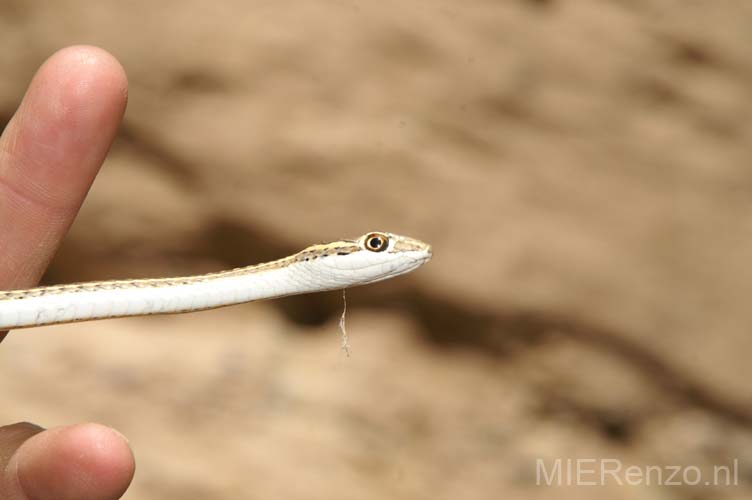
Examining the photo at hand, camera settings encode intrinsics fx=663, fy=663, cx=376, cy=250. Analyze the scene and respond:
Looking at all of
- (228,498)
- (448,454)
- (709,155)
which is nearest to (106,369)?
(228,498)

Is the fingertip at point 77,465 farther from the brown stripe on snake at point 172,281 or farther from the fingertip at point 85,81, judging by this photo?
the fingertip at point 85,81

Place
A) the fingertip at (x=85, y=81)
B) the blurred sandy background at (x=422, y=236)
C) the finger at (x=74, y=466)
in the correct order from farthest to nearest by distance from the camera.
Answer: the blurred sandy background at (x=422, y=236)
the fingertip at (x=85, y=81)
the finger at (x=74, y=466)

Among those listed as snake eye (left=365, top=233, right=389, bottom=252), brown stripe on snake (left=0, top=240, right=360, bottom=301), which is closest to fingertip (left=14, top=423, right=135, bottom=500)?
brown stripe on snake (left=0, top=240, right=360, bottom=301)

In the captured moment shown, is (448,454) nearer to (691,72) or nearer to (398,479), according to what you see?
(398,479)

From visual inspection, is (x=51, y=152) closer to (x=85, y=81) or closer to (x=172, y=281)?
(x=85, y=81)

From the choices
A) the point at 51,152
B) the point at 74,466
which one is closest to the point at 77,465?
the point at 74,466

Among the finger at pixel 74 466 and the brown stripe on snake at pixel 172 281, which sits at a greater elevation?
the brown stripe on snake at pixel 172 281

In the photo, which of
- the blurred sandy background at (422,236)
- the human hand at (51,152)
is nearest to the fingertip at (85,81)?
the human hand at (51,152)
